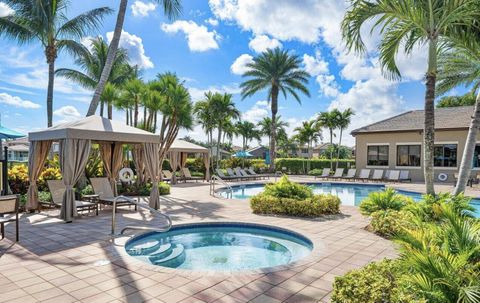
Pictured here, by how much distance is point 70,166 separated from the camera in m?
8.35

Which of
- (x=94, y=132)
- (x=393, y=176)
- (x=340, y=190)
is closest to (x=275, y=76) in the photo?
(x=340, y=190)

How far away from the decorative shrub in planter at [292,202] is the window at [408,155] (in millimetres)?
15991

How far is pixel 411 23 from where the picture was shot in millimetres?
7754

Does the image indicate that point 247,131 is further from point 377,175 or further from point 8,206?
point 8,206

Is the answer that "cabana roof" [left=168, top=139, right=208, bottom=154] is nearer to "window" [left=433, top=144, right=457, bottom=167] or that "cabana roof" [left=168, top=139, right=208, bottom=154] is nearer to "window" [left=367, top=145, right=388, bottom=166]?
"window" [left=367, top=145, right=388, bottom=166]

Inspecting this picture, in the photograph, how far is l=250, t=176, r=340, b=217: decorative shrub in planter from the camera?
9.70 metres

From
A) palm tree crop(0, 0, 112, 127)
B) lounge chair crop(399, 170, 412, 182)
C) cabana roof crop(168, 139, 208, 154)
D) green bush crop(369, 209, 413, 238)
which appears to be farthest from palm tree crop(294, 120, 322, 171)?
green bush crop(369, 209, 413, 238)

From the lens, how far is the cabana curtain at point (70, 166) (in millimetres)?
8312

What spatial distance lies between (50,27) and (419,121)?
82.8 ft

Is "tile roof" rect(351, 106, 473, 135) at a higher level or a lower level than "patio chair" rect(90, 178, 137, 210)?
higher

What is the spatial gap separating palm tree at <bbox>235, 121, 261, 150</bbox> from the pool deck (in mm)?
45309

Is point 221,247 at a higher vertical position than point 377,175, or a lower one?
lower

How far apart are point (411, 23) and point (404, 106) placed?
22.6 metres

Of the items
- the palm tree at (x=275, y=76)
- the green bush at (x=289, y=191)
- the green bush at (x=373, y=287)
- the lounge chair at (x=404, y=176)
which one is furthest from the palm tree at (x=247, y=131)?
the green bush at (x=373, y=287)
